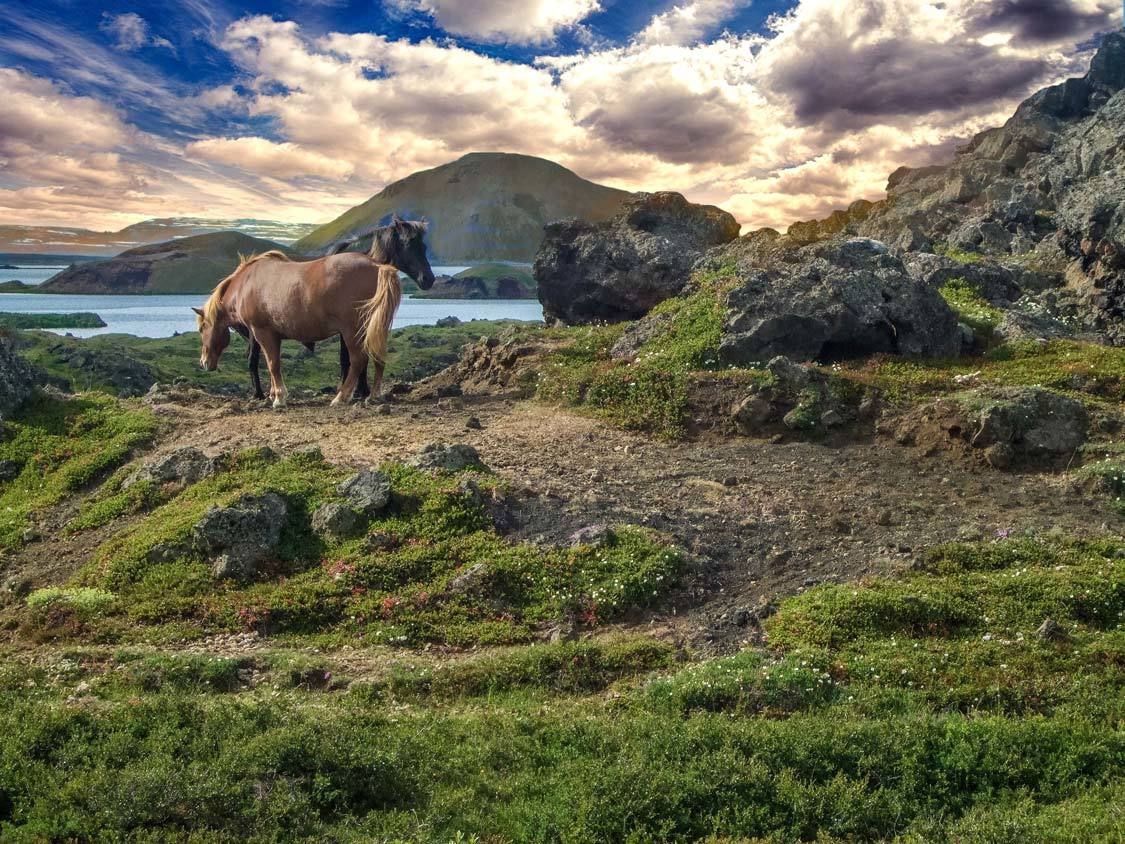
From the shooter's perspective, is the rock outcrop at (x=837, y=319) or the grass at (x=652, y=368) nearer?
the grass at (x=652, y=368)

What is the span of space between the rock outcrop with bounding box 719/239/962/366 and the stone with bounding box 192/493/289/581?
11920 millimetres

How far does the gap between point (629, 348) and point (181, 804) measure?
1783cm

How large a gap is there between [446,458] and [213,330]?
11499 mm

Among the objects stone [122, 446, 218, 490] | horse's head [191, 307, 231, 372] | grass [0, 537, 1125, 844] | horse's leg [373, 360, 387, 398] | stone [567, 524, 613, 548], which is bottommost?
grass [0, 537, 1125, 844]

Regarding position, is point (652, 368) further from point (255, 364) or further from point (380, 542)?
point (255, 364)

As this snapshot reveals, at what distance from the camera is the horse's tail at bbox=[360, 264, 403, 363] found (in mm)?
18406

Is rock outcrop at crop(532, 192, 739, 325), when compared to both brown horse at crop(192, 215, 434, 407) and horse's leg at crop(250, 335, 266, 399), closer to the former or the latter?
brown horse at crop(192, 215, 434, 407)

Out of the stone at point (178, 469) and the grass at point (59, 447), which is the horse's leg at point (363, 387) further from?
the stone at point (178, 469)

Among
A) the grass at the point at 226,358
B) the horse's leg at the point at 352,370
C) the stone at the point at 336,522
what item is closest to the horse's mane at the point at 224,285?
the horse's leg at the point at 352,370

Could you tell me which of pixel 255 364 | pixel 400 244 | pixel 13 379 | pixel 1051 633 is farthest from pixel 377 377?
pixel 1051 633

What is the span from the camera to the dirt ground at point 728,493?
11.2 m

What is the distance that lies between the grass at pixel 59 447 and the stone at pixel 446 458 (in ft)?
23.9

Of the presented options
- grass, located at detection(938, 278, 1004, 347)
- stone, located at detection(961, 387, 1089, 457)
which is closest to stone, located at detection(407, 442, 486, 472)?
stone, located at detection(961, 387, 1089, 457)

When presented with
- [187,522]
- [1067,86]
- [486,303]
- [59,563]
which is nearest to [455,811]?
[187,522]
